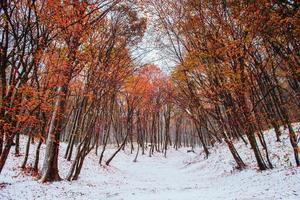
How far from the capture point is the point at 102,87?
14.1m

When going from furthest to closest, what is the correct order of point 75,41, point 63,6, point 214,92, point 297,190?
point 214,92
point 75,41
point 63,6
point 297,190

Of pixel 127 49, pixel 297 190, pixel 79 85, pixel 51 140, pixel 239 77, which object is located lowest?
pixel 297 190

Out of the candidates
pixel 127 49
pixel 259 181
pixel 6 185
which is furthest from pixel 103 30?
pixel 259 181

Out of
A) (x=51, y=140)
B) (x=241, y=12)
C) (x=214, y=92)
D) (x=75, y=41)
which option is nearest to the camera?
(x=241, y=12)

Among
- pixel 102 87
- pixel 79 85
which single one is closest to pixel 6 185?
pixel 102 87

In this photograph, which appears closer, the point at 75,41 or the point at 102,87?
the point at 75,41

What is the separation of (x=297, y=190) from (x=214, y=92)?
21.4 ft

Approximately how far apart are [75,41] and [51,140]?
4.69m

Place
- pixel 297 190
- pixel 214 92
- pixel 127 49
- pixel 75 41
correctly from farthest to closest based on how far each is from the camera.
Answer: pixel 127 49
pixel 214 92
pixel 75 41
pixel 297 190

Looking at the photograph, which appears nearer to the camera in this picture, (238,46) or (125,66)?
(238,46)

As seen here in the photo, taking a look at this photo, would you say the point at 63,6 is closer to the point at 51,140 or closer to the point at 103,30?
the point at 103,30

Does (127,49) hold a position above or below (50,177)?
above

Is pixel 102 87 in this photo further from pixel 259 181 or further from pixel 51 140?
pixel 259 181

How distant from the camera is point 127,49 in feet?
51.1
